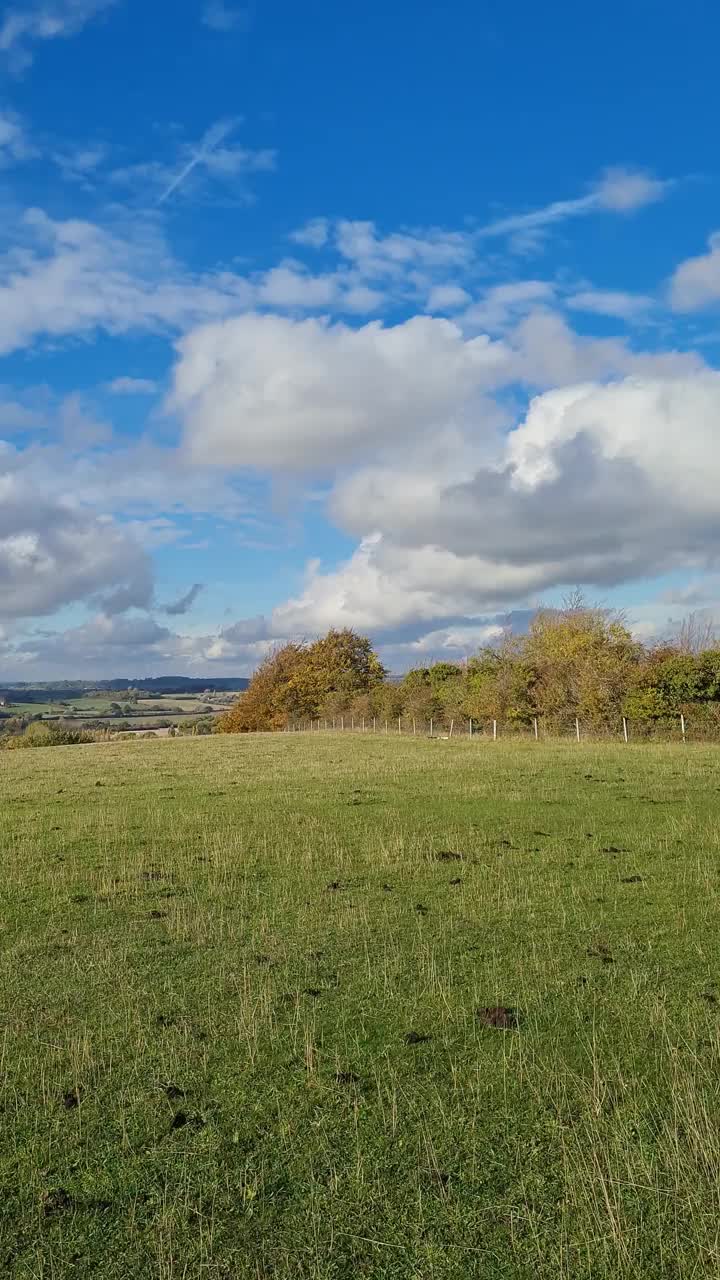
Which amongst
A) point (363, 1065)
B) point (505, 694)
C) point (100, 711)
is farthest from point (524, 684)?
point (100, 711)

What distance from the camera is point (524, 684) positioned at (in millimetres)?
66500

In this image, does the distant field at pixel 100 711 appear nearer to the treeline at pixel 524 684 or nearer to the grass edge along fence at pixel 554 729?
the treeline at pixel 524 684

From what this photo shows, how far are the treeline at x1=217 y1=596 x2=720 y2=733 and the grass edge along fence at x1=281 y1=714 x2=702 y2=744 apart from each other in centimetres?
25

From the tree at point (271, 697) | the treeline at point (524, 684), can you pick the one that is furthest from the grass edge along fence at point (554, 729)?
the tree at point (271, 697)

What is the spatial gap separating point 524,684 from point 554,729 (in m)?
6.55

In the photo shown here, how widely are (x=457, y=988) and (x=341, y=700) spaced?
88.4 m

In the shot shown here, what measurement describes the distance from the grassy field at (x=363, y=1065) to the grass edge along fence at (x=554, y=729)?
119 ft

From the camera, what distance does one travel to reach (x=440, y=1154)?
545cm

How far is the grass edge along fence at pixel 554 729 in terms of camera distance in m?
49.6

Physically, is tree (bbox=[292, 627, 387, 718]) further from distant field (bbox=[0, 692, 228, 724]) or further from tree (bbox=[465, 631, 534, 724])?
distant field (bbox=[0, 692, 228, 724])

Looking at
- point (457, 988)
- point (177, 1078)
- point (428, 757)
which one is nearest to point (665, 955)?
point (457, 988)

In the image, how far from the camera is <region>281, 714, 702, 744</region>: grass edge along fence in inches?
1954

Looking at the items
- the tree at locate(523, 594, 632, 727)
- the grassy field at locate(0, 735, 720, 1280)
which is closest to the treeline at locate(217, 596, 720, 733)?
the tree at locate(523, 594, 632, 727)

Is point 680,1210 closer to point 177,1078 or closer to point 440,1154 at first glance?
point 440,1154
